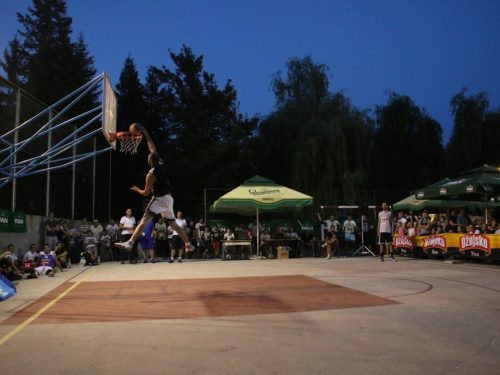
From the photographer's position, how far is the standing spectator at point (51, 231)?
1713 centimetres

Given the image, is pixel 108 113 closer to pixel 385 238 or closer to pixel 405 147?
pixel 385 238

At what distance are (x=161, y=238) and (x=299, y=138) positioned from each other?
1241 centimetres

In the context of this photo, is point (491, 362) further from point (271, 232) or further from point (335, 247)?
point (271, 232)

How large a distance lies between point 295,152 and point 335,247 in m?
9.79

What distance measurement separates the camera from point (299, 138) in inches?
1175

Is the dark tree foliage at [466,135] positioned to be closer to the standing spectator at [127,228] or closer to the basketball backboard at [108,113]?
the standing spectator at [127,228]

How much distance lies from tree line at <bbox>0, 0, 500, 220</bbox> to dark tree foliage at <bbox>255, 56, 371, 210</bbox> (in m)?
0.06

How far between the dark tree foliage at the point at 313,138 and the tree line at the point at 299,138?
0.06 metres

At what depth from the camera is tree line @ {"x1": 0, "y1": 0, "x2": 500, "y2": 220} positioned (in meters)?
29.2

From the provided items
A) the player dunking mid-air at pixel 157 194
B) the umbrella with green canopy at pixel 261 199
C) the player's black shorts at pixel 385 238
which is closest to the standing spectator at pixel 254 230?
the umbrella with green canopy at pixel 261 199

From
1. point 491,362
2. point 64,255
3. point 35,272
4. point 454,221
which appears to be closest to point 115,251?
point 64,255

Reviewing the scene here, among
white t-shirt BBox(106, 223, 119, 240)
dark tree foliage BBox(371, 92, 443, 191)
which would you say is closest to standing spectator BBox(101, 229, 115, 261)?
white t-shirt BBox(106, 223, 119, 240)

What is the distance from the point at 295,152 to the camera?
96.3 ft

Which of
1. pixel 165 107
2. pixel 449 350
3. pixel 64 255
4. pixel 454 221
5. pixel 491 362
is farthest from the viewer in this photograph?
pixel 165 107
